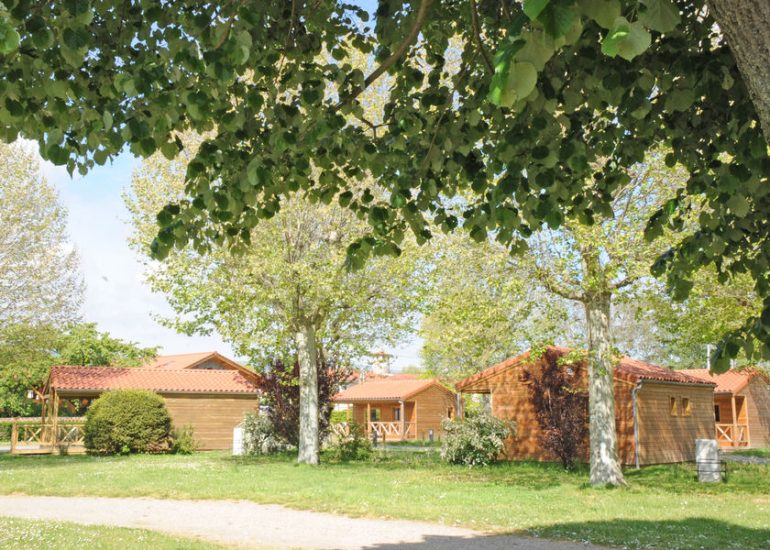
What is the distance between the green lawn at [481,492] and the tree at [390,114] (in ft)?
17.8

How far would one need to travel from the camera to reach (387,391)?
165ft

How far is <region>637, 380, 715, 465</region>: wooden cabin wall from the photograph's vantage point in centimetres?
2381

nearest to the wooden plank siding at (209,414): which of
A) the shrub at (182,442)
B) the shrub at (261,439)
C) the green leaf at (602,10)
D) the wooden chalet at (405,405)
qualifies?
the shrub at (182,442)

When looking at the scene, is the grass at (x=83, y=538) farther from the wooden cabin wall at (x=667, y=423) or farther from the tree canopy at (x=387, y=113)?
the wooden cabin wall at (x=667, y=423)

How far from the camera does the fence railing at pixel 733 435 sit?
128 feet

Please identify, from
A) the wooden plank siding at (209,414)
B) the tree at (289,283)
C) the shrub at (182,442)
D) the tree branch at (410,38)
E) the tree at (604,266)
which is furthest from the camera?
the wooden plank siding at (209,414)

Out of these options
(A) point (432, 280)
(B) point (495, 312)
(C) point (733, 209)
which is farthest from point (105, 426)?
(C) point (733, 209)

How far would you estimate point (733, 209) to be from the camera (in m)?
5.64

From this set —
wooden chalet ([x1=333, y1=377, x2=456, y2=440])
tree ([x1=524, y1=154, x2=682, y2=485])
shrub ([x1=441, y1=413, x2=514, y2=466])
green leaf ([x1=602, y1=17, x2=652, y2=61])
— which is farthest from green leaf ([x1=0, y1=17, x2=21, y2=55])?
wooden chalet ([x1=333, y1=377, x2=456, y2=440])

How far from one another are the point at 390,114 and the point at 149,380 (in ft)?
95.7

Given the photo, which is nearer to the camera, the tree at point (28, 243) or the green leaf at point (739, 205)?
the green leaf at point (739, 205)

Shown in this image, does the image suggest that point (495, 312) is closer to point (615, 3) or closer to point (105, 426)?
point (615, 3)

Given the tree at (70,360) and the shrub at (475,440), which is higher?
the tree at (70,360)

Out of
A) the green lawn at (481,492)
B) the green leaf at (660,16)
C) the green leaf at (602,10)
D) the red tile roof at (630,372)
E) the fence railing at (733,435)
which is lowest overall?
the fence railing at (733,435)
